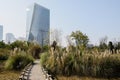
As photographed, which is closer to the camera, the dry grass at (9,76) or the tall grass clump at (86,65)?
the dry grass at (9,76)

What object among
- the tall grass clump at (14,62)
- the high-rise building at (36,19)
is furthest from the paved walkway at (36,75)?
the high-rise building at (36,19)

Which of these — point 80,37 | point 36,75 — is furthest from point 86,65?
point 80,37

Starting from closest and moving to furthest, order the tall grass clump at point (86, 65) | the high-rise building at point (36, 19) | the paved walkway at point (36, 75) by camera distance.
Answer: the paved walkway at point (36, 75) < the tall grass clump at point (86, 65) < the high-rise building at point (36, 19)

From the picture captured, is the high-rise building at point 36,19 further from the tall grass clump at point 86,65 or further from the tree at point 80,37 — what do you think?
the tall grass clump at point 86,65

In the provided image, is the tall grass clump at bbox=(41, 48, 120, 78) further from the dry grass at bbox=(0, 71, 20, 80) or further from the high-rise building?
the high-rise building

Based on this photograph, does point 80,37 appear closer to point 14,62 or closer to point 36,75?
point 14,62

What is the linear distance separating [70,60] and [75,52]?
91cm

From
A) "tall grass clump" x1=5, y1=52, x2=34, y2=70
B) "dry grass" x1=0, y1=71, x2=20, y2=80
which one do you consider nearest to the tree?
"tall grass clump" x1=5, y1=52, x2=34, y2=70

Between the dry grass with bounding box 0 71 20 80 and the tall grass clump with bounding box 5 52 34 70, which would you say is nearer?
the dry grass with bounding box 0 71 20 80

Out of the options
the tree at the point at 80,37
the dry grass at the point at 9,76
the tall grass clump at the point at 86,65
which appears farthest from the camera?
the tree at the point at 80,37

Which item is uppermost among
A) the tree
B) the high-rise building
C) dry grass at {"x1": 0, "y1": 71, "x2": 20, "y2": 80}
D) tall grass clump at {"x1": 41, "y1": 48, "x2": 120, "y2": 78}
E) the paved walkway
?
the high-rise building

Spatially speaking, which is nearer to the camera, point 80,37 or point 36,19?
point 80,37

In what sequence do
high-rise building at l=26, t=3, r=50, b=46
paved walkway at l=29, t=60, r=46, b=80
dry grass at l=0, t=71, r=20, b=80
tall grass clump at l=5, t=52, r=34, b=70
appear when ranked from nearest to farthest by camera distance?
1. paved walkway at l=29, t=60, r=46, b=80
2. dry grass at l=0, t=71, r=20, b=80
3. tall grass clump at l=5, t=52, r=34, b=70
4. high-rise building at l=26, t=3, r=50, b=46

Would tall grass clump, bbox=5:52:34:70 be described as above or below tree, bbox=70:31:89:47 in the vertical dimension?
below
